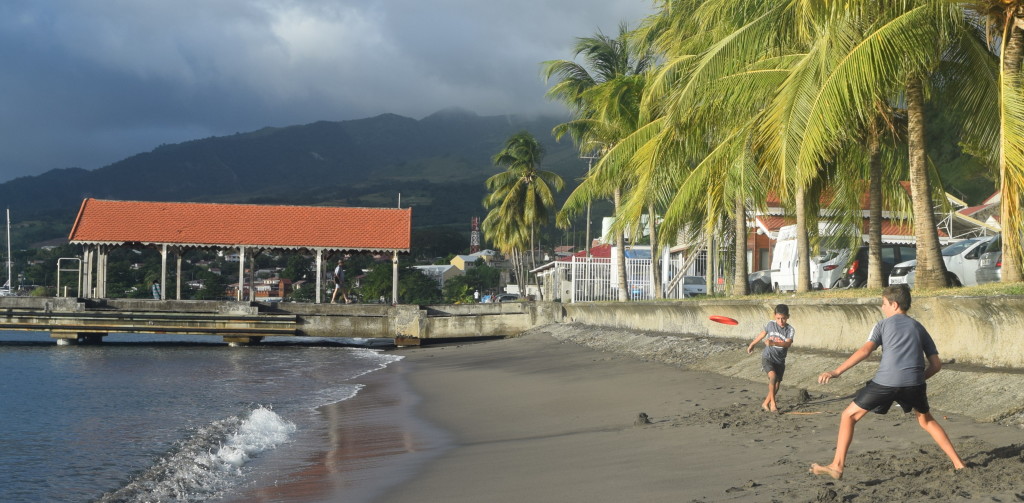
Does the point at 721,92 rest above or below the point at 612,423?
above

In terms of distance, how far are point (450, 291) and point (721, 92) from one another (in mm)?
71589

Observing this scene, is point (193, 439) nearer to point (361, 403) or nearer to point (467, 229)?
point (361, 403)

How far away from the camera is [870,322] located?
32.5ft

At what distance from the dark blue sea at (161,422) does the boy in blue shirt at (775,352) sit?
4658mm

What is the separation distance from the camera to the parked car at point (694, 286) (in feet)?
115

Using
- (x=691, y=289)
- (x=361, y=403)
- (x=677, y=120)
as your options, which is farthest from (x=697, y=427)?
(x=691, y=289)

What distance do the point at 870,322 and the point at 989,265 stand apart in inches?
400

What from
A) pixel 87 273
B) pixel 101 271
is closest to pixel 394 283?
pixel 101 271

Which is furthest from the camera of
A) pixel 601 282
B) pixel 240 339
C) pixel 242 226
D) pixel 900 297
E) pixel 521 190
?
pixel 521 190

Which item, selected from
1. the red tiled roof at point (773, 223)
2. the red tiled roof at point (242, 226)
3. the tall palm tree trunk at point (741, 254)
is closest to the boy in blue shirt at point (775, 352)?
the tall palm tree trunk at point (741, 254)

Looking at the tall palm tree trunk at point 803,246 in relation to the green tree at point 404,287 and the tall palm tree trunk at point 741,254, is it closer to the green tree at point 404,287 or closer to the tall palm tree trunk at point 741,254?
the tall palm tree trunk at point 741,254

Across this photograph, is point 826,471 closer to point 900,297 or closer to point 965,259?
point 900,297

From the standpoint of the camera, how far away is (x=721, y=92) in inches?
616

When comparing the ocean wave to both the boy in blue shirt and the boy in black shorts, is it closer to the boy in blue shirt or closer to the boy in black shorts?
the boy in blue shirt
